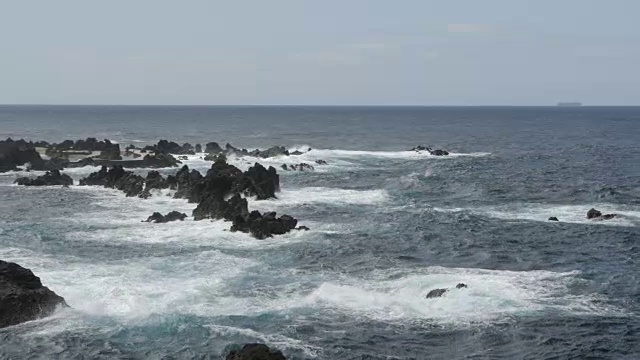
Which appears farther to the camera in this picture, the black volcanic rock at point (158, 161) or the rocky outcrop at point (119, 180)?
the black volcanic rock at point (158, 161)

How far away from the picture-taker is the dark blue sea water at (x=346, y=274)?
32.0 meters

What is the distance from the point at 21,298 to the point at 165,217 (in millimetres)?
24882

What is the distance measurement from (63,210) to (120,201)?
6925 mm

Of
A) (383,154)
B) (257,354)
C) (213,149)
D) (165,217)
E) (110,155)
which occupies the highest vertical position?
(257,354)

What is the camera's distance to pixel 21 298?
3444 centimetres

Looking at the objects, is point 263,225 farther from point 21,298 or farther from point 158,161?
point 158,161

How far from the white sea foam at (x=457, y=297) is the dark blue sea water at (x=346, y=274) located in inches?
4.5

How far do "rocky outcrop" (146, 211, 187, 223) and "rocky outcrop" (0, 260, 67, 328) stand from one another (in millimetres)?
22500

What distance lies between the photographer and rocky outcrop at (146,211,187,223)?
2308 inches

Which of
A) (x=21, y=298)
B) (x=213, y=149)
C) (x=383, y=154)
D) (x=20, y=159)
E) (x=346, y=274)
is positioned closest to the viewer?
(x=21, y=298)

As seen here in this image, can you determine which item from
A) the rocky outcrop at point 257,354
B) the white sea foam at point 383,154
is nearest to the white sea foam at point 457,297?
the rocky outcrop at point 257,354

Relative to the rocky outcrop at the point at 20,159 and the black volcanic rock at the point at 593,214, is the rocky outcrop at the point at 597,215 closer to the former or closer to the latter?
the black volcanic rock at the point at 593,214

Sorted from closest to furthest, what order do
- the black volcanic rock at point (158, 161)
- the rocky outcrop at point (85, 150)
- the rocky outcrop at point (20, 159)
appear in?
1. the rocky outcrop at point (20, 159)
2. the black volcanic rock at point (158, 161)
3. the rocky outcrop at point (85, 150)

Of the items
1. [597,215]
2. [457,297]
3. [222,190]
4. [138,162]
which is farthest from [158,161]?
[457,297]
